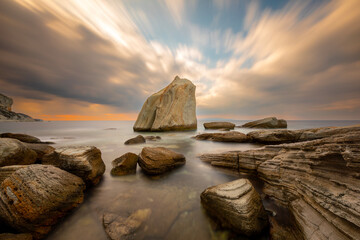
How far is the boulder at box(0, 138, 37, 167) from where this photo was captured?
3832mm

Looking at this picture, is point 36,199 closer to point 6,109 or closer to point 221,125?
point 221,125

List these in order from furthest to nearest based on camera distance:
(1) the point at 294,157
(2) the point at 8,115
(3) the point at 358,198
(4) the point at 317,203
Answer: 1. (2) the point at 8,115
2. (1) the point at 294,157
3. (4) the point at 317,203
4. (3) the point at 358,198

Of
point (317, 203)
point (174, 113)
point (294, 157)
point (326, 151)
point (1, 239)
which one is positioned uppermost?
point (174, 113)

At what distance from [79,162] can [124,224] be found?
2131mm

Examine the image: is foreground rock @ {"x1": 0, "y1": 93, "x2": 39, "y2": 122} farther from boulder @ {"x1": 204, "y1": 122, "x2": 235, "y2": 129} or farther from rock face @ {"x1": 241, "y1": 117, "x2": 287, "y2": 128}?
rock face @ {"x1": 241, "y1": 117, "x2": 287, "y2": 128}

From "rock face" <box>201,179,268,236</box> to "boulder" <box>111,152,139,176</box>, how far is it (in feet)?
10.2

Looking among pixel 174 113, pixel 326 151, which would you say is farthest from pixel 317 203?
pixel 174 113

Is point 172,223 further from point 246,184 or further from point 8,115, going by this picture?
point 8,115

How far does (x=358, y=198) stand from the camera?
5.86 feet

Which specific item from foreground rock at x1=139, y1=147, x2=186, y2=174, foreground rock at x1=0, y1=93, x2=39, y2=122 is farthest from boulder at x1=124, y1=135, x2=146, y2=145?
foreground rock at x1=0, y1=93, x2=39, y2=122

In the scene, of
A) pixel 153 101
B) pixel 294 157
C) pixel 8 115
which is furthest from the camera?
pixel 8 115

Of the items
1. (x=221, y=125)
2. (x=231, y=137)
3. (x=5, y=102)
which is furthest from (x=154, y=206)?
(x=5, y=102)

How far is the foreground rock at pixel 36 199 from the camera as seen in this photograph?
6.86 feet

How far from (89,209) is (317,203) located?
459cm
